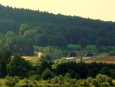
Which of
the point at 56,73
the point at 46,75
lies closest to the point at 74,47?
the point at 56,73

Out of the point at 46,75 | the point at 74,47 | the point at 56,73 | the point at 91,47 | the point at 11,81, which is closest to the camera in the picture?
the point at 11,81

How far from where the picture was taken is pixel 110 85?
8325cm

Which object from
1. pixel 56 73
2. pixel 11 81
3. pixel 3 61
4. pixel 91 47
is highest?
pixel 91 47

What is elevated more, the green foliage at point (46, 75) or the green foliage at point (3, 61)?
the green foliage at point (3, 61)

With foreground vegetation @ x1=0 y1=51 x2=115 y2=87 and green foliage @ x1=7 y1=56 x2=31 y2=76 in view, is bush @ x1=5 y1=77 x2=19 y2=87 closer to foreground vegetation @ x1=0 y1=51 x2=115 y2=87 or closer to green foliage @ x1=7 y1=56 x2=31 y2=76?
foreground vegetation @ x1=0 y1=51 x2=115 y2=87

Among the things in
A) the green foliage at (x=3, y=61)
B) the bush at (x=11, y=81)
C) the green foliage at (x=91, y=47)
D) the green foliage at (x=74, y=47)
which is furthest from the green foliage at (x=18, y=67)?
the green foliage at (x=91, y=47)

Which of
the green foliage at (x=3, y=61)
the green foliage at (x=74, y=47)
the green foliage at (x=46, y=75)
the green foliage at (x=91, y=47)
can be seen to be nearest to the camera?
the green foliage at (x=46, y=75)

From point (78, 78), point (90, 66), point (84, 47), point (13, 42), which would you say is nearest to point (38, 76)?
point (78, 78)

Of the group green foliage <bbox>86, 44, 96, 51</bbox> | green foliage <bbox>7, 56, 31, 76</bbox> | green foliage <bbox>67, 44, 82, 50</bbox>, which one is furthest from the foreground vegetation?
green foliage <bbox>86, 44, 96, 51</bbox>

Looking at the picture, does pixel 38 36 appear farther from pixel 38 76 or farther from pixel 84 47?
pixel 38 76

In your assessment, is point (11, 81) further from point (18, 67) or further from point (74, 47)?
point (74, 47)

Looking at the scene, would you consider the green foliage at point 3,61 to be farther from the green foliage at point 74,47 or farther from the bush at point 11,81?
the green foliage at point 74,47

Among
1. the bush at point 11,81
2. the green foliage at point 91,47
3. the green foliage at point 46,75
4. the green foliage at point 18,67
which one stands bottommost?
the bush at point 11,81

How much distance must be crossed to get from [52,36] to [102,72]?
105429mm
